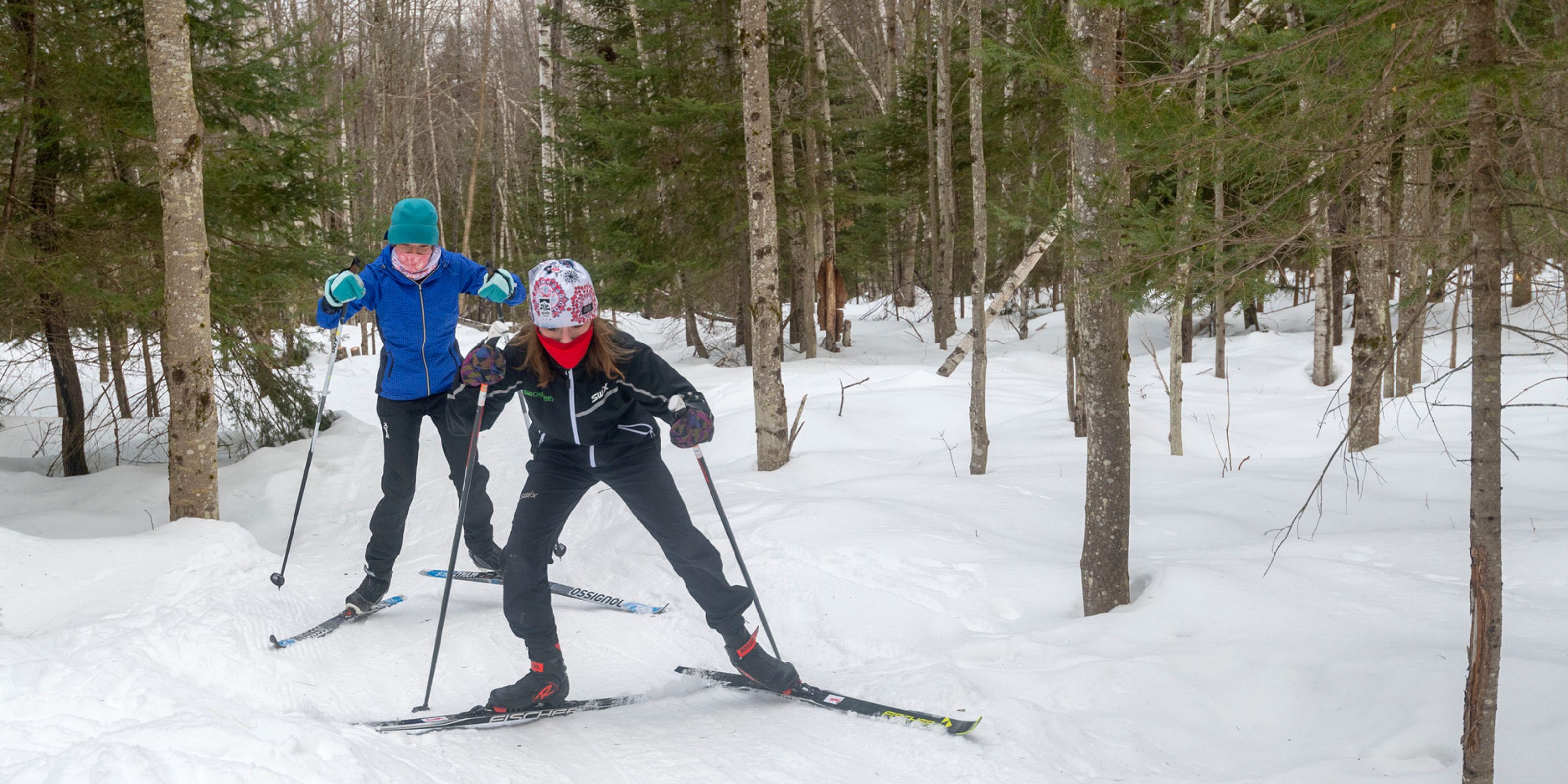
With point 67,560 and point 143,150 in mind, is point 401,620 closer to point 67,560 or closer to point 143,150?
point 67,560

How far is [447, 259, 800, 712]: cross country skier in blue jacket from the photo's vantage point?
3.89 meters

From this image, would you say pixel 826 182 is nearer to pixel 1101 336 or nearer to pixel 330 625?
pixel 1101 336

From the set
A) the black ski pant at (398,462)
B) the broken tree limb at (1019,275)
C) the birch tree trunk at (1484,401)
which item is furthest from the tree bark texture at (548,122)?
the birch tree trunk at (1484,401)

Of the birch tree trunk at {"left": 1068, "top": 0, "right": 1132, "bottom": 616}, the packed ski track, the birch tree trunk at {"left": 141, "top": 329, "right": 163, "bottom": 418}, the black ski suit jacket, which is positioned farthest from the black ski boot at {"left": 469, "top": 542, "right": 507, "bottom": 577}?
the birch tree trunk at {"left": 141, "top": 329, "right": 163, "bottom": 418}

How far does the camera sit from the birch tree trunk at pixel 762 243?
7.70 m

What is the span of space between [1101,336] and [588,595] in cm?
333

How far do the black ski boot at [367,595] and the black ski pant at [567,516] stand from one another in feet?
5.87

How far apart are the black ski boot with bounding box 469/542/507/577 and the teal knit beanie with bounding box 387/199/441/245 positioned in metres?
1.99

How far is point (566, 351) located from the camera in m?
3.88

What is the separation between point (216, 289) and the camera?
820cm

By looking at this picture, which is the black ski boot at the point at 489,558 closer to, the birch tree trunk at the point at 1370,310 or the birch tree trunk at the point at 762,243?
the birch tree trunk at the point at 762,243

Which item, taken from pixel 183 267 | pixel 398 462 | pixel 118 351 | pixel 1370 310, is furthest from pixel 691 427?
pixel 118 351

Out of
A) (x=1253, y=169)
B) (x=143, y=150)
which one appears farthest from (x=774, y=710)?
(x=143, y=150)

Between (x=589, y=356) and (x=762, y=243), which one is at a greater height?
(x=762, y=243)
